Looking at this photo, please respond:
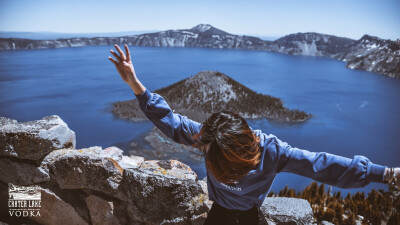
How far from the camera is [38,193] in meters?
2.93

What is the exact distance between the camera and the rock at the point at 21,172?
288 centimetres

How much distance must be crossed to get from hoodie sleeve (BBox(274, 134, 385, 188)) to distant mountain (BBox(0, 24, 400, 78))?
8861 cm

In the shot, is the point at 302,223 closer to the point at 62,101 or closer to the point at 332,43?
the point at 62,101

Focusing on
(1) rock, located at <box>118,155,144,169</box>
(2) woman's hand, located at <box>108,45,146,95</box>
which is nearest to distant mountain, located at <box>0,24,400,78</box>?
(1) rock, located at <box>118,155,144,169</box>

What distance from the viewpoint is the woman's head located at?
4.72 ft

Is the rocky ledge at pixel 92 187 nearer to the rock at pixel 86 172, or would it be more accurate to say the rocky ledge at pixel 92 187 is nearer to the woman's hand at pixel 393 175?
the rock at pixel 86 172

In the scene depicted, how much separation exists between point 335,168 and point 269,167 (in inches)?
14.5

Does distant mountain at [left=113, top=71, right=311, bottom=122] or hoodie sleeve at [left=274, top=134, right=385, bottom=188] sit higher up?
hoodie sleeve at [left=274, top=134, right=385, bottom=188]

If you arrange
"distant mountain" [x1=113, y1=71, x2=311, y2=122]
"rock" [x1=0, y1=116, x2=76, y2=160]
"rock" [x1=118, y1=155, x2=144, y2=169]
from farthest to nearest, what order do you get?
"distant mountain" [x1=113, y1=71, x2=311, y2=122], "rock" [x1=118, y1=155, x2=144, y2=169], "rock" [x1=0, y1=116, x2=76, y2=160]

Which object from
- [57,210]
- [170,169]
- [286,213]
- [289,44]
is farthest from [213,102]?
[289,44]

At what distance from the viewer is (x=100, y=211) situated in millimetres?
2736

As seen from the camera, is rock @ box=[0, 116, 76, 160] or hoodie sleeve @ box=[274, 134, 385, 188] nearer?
hoodie sleeve @ box=[274, 134, 385, 188]

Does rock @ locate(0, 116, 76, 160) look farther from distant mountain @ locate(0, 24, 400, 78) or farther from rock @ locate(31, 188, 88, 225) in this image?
distant mountain @ locate(0, 24, 400, 78)

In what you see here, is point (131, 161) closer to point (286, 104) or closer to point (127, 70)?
point (127, 70)
